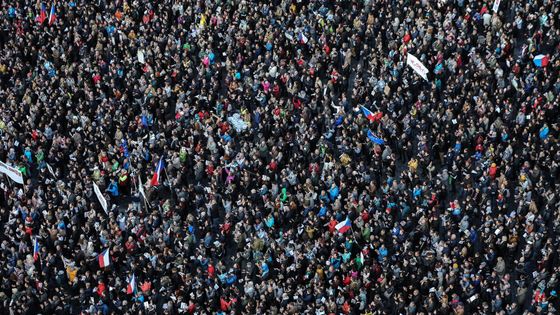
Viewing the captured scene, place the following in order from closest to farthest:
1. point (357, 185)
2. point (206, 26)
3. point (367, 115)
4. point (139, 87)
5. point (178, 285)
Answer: point (178, 285) → point (357, 185) → point (367, 115) → point (139, 87) → point (206, 26)

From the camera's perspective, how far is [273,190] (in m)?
43.2

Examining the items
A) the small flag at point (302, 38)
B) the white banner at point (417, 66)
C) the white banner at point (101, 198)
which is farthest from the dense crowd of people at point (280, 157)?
the white banner at point (417, 66)

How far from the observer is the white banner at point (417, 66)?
1866 inches

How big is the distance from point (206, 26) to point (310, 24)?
5071 mm

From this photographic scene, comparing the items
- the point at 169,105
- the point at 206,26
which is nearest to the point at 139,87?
the point at 169,105

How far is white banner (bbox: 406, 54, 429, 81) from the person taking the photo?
156 feet

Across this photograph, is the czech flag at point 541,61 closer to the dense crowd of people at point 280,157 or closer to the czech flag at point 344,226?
the dense crowd of people at point 280,157

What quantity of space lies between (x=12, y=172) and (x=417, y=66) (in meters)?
17.6

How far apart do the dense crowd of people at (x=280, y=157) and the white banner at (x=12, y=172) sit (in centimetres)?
58

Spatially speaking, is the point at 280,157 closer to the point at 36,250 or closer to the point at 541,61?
the point at 36,250

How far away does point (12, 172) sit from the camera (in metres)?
44.8

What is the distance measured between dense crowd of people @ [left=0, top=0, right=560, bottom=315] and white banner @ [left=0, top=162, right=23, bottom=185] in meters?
0.58

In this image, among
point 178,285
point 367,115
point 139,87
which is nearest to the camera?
point 178,285

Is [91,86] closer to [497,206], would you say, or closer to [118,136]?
[118,136]
